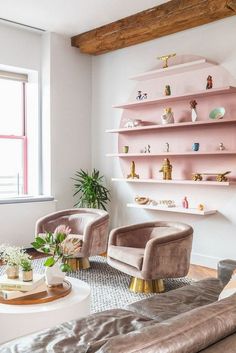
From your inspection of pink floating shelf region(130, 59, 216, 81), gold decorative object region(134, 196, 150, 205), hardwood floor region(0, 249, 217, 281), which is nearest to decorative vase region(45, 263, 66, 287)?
hardwood floor region(0, 249, 217, 281)

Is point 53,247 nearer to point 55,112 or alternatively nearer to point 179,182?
point 179,182

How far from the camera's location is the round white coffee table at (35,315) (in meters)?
2.36

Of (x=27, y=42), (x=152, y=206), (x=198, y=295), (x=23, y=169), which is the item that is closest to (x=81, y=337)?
(x=198, y=295)

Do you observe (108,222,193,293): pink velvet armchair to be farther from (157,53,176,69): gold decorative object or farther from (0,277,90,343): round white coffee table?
(157,53,176,69): gold decorative object

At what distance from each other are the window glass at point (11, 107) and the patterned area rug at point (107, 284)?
2.07m

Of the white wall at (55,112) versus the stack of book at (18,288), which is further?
the white wall at (55,112)

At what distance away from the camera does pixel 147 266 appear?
364cm

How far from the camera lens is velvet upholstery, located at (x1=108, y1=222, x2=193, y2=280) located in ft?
12.0

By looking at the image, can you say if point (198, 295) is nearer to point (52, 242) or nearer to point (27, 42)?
point (52, 242)

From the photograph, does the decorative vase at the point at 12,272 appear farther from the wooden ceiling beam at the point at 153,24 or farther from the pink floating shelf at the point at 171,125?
the wooden ceiling beam at the point at 153,24

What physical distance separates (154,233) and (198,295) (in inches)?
69.7

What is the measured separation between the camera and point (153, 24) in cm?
486

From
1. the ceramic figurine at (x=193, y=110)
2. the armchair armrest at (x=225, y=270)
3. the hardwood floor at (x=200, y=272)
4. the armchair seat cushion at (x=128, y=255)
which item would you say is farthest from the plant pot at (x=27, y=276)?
the ceramic figurine at (x=193, y=110)

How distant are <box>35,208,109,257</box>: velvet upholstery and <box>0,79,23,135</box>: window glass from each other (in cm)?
169
